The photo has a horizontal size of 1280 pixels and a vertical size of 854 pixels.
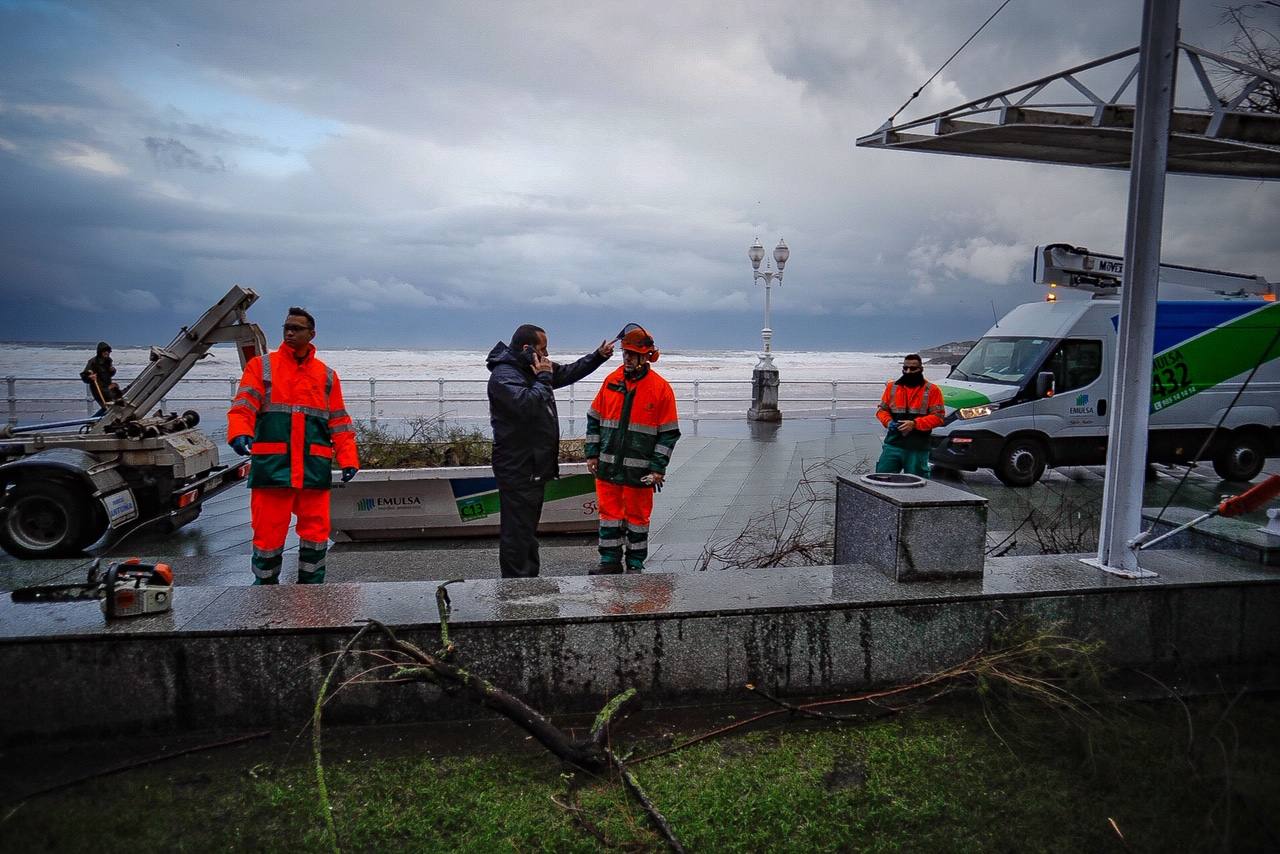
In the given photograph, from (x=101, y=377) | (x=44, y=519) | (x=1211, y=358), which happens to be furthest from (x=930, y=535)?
(x=101, y=377)

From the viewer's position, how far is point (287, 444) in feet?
15.5

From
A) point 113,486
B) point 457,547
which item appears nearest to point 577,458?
point 457,547

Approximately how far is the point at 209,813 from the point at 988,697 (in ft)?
10.5

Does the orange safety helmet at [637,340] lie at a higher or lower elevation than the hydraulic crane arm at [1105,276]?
lower

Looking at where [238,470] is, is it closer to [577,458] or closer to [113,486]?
[113,486]

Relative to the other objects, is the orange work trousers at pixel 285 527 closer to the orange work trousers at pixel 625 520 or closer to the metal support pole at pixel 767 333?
the orange work trousers at pixel 625 520

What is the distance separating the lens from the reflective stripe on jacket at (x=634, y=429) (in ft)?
16.9

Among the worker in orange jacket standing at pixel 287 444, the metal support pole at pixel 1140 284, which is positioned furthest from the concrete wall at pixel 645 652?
the worker in orange jacket standing at pixel 287 444

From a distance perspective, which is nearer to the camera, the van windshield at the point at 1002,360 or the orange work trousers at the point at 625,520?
the orange work trousers at the point at 625,520

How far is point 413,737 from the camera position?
3.23 metres

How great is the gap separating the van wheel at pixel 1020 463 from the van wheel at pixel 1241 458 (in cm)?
290

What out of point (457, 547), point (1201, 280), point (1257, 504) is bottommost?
point (457, 547)

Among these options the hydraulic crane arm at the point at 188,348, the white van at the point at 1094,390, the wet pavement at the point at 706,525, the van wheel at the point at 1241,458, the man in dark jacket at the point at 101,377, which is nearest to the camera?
the wet pavement at the point at 706,525

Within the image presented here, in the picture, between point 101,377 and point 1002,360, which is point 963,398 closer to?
point 1002,360
